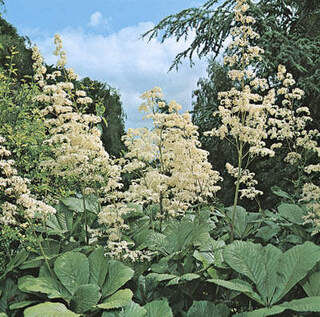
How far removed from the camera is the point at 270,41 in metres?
7.34

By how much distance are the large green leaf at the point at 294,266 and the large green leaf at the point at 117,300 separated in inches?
31.1

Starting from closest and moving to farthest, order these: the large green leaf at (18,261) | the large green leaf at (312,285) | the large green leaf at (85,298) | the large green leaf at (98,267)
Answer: the large green leaf at (85,298) → the large green leaf at (312,285) → the large green leaf at (98,267) → the large green leaf at (18,261)

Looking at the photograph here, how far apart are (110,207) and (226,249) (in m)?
0.78

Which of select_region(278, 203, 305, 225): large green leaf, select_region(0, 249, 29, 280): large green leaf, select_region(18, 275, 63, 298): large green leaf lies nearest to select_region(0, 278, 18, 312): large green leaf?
select_region(0, 249, 29, 280): large green leaf

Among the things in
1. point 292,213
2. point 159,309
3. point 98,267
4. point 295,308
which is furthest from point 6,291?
point 292,213

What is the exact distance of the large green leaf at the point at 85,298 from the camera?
2236mm

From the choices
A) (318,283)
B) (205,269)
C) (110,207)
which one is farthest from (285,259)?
(110,207)

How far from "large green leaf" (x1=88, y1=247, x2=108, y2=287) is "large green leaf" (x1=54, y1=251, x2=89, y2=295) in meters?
0.06

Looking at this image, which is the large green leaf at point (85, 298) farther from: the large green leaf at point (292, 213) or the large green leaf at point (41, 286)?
the large green leaf at point (292, 213)

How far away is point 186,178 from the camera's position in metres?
2.76

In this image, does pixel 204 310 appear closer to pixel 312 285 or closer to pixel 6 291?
pixel 312 285

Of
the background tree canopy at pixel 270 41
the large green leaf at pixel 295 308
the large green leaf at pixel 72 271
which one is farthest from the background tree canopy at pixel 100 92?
the large green leaf at pixel 295 308

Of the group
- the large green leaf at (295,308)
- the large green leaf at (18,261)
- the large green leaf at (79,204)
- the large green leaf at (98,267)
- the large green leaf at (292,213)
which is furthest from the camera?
the large green leaf at (79,204)

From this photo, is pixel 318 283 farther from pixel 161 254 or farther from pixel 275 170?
pixel 275 170
